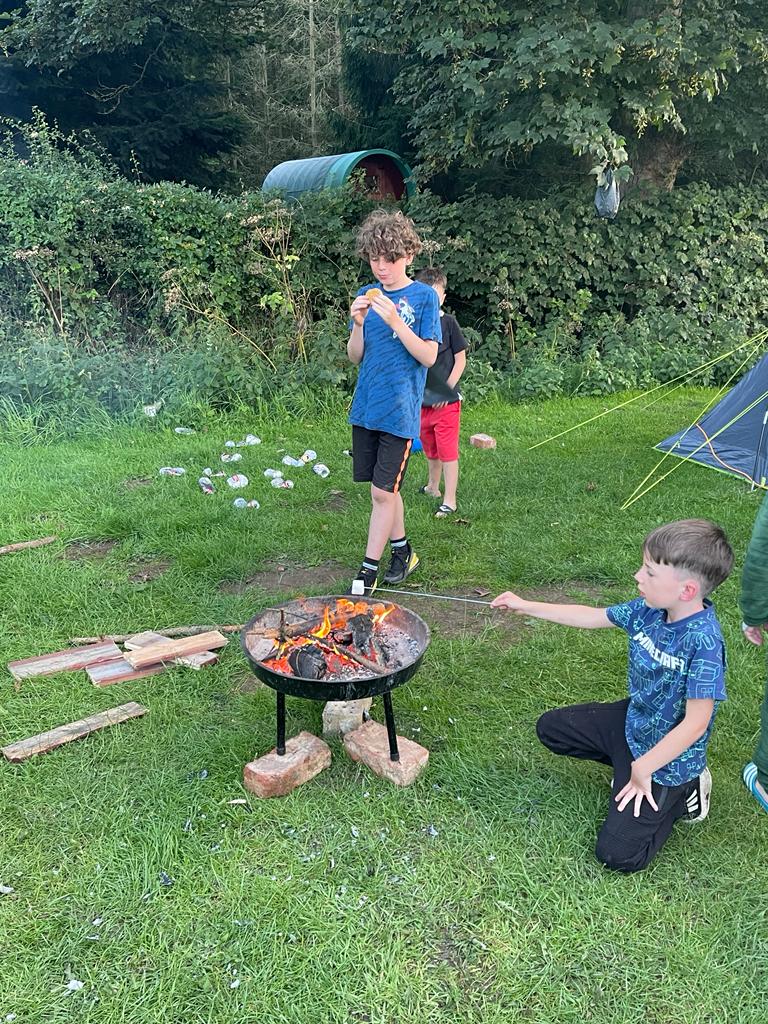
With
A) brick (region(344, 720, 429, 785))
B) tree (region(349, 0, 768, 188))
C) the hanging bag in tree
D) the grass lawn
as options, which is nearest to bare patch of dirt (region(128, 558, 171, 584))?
the grass lawn

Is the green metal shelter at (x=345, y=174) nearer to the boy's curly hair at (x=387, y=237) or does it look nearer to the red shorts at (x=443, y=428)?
the red shorts at (x=443, y=428)

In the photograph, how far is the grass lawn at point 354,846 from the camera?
2041mm

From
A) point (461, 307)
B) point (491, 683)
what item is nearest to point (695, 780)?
point (491, 683)

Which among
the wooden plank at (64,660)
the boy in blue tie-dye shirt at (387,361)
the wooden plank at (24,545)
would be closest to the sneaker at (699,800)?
the boy in blue tie-dye shirt at (387,361)

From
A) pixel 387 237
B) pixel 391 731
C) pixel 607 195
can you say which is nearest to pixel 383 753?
pixel 391 731

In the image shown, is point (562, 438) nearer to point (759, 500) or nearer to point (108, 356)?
point (759, 500)

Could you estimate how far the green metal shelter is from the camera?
977cm

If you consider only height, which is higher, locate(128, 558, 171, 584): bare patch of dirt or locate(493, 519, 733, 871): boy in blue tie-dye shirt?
locate(493, 519, 733, 871): boy in blue tie-dye shirt

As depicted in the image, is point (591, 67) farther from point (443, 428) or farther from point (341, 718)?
point (341, 718)

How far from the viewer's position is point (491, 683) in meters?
3.44

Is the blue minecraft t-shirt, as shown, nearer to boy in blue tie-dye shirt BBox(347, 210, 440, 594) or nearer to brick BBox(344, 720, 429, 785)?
brick BBox(344, 720, 429, 785)

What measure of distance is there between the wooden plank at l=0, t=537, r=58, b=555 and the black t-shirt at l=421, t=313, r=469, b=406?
2.60m

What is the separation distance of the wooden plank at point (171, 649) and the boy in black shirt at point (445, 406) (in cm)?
212

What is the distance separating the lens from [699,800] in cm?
254
